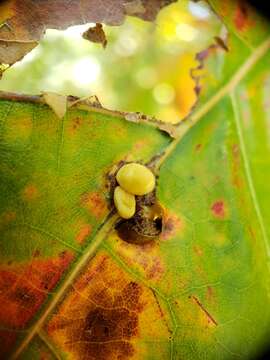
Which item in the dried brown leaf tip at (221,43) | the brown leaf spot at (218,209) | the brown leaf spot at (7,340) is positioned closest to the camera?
the brown leaf spot at (7,340)

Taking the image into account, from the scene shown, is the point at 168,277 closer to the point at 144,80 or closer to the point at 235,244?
the point at 235,244

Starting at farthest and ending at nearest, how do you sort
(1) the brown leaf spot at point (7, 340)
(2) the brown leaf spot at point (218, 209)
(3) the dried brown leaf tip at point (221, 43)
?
(3) the dried brown leaf tip at point (221, 43) → (2) the brown leaf spot at point (218, 209) → (1) the brown leaf spot at point (7, 340)

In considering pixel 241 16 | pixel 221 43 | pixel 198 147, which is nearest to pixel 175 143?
pixel 198 147

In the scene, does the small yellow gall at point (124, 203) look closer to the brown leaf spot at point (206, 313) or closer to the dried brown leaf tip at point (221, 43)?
the brown leaf spot at point (206, 313)

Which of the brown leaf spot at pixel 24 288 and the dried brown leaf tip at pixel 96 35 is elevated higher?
the dried brown leaf tip at pixel 96 35

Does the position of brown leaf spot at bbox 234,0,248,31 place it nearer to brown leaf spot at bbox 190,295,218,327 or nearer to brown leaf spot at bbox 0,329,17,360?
brown leaf spot at bbox 190,295,218,327

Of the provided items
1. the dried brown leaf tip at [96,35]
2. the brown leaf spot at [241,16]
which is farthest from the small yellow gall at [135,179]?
the brown leaf spot at [241,16]

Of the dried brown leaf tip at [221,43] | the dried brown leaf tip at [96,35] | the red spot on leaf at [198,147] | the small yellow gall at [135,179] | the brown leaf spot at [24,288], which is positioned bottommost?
the brown leaf spot at [24,288]
